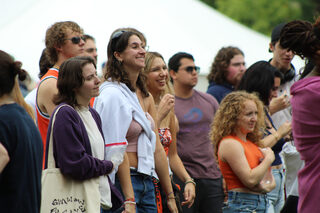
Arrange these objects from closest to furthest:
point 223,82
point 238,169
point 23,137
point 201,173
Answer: point 23,137, point 238,169, point 201,173, point 223,82

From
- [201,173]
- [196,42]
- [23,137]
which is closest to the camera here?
[23,137]

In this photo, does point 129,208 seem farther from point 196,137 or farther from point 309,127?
point 196,137

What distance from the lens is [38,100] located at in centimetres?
416

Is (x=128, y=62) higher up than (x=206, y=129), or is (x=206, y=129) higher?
(x=128, y=62)

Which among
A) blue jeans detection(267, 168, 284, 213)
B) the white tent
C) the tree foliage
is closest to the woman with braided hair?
blue jeans detection(267, 168, 284, 213)

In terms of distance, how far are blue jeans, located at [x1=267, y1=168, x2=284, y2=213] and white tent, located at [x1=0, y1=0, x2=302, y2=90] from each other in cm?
564

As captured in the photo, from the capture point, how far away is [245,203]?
4.67 meters

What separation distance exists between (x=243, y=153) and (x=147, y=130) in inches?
42.9

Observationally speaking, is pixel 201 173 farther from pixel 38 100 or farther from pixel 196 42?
pixel 196 42

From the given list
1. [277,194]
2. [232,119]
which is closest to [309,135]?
[232,119]

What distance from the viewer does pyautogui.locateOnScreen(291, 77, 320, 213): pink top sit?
2922 mm

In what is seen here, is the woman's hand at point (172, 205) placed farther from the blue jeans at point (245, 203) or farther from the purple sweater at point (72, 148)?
the purple sweater at point (72, 148)

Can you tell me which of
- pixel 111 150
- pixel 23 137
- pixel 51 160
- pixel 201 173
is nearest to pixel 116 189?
pixel 111 150

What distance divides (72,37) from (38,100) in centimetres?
81
